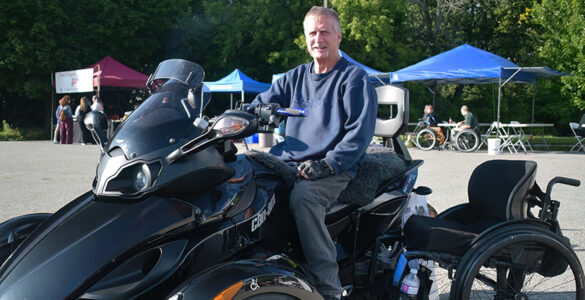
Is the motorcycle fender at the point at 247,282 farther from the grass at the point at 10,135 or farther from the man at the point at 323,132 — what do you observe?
the grass at the point at 10,135

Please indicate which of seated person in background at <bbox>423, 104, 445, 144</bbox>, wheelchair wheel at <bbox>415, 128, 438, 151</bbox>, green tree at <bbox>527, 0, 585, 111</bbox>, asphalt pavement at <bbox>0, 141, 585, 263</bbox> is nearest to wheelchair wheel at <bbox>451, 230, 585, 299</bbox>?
asphalt pavement at <bbox>0, 141, 585, 263</bbox>

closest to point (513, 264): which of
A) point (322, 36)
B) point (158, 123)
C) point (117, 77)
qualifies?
point (322, 36)

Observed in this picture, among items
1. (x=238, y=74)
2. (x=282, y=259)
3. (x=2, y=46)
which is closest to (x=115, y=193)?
(x=282, y=259)

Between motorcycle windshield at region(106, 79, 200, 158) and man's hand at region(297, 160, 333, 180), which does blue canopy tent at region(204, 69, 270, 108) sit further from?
motorcycle windshield at region(106, 79, 200, 158)

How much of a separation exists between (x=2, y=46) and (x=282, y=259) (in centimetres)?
2529

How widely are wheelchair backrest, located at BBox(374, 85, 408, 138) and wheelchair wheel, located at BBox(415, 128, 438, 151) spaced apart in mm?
14151

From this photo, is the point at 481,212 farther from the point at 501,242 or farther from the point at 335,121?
the point at 335,121

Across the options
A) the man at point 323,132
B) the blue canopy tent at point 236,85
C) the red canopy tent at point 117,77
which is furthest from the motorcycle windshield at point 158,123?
the red canopy tent at point 117,77

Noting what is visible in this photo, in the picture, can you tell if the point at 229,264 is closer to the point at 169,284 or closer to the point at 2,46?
the point at 169,284

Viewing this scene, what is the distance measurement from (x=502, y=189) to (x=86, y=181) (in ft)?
24.2

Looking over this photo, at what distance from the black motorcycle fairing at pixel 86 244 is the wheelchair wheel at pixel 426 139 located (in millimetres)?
15579

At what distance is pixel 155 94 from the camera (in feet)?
7.00

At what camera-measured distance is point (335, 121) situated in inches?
102

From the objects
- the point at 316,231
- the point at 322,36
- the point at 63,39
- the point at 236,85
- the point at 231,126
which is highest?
the point at 63,39
